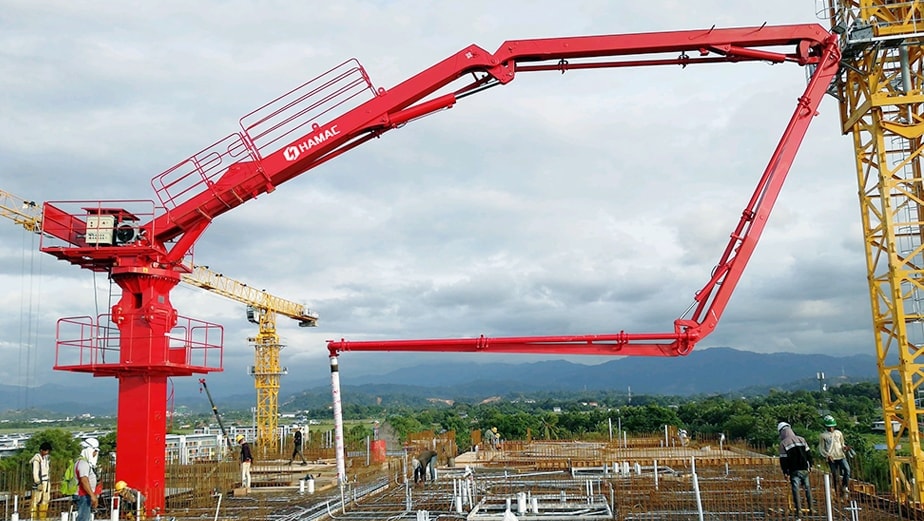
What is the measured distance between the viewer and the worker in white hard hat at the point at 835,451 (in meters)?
13.9

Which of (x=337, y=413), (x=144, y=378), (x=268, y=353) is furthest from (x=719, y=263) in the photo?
(x=268, y=353)

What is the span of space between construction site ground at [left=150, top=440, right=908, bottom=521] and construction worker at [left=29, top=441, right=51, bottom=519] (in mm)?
2264

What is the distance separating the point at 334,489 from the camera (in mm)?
18891

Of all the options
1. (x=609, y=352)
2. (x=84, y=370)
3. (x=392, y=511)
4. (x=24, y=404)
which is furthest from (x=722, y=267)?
(x=24, y=404)

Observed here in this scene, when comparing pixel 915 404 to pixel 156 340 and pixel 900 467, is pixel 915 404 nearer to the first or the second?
pixel 900 467

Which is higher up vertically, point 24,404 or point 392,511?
point 24,404


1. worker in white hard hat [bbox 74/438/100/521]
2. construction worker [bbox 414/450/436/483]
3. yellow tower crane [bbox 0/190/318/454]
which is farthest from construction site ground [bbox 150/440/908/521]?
yellow tower crane [bbox 0/190/318/454]

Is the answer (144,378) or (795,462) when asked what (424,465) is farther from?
(795,462)

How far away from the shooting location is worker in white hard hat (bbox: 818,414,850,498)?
1391cm

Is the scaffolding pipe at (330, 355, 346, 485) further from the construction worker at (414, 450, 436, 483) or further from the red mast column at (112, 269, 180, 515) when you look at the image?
the construction worker at (414, 450, 436, 483)

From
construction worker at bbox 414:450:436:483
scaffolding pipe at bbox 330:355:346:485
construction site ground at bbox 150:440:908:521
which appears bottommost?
construction site ground at bbox 150:440:908:521

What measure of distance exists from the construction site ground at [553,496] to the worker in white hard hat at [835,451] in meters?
0.31

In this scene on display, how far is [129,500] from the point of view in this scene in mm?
13797

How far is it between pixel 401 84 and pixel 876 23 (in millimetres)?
9672
